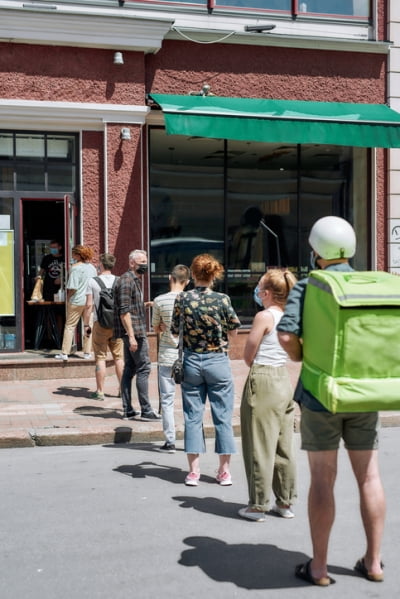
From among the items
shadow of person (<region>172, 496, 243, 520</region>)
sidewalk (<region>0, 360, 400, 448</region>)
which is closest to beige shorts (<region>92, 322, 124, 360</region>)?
sidewalk (<region>0, 360, 400, 448</region>)

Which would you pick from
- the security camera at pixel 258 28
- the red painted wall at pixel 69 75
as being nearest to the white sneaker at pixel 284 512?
the red painted wall at pixel 69 75

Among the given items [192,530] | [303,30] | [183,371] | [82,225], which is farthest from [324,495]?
[303,30]

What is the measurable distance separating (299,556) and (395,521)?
39.2 inches

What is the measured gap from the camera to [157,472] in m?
7.01

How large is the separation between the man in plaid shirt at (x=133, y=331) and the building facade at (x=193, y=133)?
380 centimetres

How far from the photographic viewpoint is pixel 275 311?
5.58 metres

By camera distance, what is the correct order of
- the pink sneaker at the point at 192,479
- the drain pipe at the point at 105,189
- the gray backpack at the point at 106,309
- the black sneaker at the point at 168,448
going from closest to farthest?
the pink sneaker at the point at 192,479 < the black sneaker at the point at 168,448 < the gray backpack at the point at 106,309 < the drain pipe at the point at 105,189

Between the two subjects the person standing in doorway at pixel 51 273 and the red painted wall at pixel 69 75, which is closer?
the red painted wall at pixel 69 75

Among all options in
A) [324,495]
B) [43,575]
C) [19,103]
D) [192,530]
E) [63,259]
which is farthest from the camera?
[63,259]

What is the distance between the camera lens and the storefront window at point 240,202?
1346cm

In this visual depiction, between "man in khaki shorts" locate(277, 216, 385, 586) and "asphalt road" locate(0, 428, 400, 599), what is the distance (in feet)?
0.79

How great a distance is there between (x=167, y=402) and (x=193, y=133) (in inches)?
218

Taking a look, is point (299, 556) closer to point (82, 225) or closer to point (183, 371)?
point (183, 371)

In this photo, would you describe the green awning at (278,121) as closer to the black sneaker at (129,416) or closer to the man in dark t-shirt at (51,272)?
the man in dark t-shirt at (51,272)
